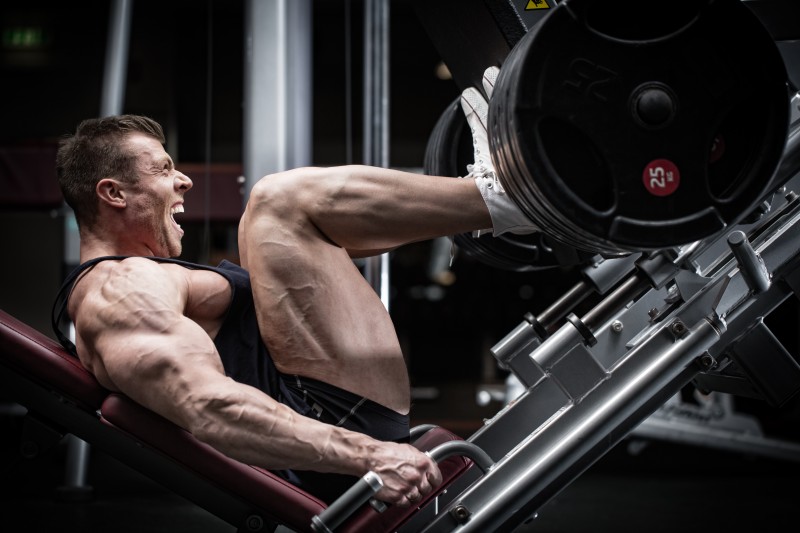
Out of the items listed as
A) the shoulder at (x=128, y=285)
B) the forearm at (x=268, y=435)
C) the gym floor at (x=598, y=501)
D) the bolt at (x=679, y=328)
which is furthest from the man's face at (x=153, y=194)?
the gym floor at (x=598, y=501)

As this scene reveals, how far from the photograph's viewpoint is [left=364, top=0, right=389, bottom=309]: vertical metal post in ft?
8.54

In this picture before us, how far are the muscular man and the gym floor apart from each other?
1.04m

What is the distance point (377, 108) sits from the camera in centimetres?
275

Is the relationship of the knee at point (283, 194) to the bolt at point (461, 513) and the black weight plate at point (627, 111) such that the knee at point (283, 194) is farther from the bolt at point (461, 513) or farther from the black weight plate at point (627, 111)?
the bolt at point (461, 513)

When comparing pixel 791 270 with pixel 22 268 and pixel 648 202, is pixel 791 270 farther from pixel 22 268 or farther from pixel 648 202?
pixel 22 268

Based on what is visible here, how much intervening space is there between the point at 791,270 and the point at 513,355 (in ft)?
1.73

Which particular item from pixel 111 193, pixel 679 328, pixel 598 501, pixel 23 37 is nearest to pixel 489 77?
pixel 679 328

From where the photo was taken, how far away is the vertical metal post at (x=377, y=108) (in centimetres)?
260

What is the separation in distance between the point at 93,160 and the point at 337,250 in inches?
17.1

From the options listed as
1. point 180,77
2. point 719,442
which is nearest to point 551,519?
point 719,442

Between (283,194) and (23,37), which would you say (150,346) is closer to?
(283,194)

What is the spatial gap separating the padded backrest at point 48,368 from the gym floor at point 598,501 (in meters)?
0.95

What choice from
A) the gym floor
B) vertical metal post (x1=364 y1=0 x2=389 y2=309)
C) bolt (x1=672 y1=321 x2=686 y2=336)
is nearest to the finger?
bolt (x1=672 y1=321 x2=686 y2=336)

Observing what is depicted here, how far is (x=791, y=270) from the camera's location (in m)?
1.57
